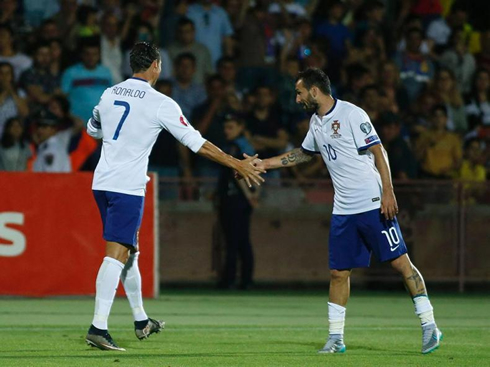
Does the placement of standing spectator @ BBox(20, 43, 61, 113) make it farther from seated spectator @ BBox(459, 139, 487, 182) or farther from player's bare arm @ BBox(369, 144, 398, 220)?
player's bare arm @ BBox(369, 144, 398, 220)

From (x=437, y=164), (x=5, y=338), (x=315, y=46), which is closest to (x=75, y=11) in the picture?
(x=315, y=46)

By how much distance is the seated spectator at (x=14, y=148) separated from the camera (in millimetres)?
17359

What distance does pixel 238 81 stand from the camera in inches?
786

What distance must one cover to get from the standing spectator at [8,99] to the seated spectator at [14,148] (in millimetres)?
399

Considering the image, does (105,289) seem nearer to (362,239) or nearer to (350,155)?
(362,239)

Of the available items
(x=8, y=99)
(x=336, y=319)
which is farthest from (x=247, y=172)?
(x=8, y=99)

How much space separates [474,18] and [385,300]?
27.2 ft

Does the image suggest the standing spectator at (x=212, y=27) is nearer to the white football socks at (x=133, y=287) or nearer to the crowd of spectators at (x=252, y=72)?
the crowd of spectators at (x=252, y=72)

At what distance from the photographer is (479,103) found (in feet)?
66.8

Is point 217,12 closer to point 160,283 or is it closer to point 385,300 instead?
point 160,283

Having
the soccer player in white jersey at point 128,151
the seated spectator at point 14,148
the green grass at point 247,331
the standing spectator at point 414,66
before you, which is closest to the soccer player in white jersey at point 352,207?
the green grass at point 247,331

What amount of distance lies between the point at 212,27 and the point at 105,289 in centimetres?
1077

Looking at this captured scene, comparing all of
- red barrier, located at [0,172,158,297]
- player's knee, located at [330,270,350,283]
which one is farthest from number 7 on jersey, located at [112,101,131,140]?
red barrier, located at [0,172,158,297]

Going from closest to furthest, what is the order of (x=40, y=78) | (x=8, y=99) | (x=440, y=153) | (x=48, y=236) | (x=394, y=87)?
(x=48, y=236), (x=8, y=99), (x=40, y=78), (x=440, y=153), (x=394, y=87)
